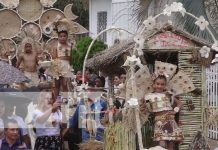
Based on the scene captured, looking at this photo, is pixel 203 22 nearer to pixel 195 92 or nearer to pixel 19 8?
pixel 195 92

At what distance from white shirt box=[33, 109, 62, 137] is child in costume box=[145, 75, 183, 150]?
55.6 inches

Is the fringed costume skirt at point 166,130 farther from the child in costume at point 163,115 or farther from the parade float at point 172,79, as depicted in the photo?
the parade float at point 172,79

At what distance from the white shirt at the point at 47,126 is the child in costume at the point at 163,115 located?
141cm

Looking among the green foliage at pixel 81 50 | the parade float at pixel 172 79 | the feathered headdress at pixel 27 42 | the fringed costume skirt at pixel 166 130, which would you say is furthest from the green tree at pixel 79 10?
the fringed costume skirt at pixel 166 130

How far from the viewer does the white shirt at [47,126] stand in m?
8.85

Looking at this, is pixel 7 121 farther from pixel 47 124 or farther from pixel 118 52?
pixel 118 52

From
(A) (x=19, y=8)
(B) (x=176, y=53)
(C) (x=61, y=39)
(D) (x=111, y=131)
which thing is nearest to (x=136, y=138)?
(D) (x=111, y=131)

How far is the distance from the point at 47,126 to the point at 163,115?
1.69 m

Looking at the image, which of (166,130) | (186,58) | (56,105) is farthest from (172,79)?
(56,105)

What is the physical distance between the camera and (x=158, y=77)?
336 inches

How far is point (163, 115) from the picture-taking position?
8430 millimetres

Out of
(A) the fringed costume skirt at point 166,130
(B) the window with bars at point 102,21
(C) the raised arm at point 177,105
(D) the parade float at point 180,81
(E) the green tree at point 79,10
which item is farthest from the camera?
(E) the green tree at point 79,10

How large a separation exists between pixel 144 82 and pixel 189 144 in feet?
3.54

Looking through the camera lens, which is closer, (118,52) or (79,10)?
(118,52)
